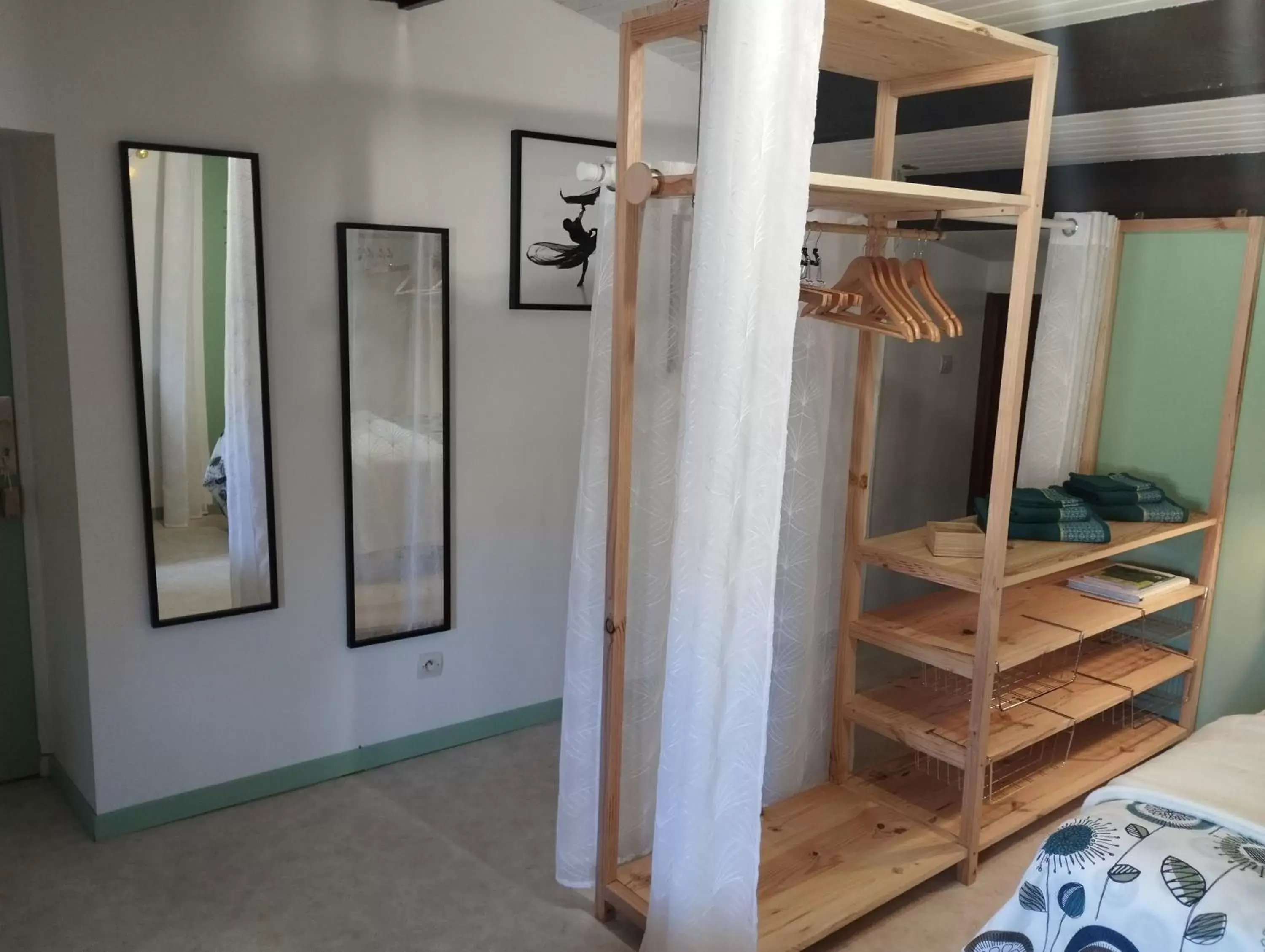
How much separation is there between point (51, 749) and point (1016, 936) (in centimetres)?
274

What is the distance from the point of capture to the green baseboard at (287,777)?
2.73 metres

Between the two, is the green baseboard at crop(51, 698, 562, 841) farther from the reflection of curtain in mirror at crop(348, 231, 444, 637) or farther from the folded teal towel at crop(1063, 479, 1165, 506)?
the folded teal towel at crop(1063, 479, 1165, 506)

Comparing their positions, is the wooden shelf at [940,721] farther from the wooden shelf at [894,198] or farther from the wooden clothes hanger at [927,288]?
the wooden shelf at [894,198]

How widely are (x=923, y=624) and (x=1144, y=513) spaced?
0.98 meters

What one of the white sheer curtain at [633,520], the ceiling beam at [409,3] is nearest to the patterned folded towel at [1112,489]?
the white sheer curtain at [633,520]

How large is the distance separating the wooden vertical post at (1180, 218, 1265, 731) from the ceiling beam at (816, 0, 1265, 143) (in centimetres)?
78

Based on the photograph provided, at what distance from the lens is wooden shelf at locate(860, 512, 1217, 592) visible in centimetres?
256

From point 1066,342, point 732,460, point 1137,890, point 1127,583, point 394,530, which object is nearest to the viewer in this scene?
point 1137,890

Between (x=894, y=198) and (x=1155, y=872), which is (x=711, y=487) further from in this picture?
(x=1155, y=872)

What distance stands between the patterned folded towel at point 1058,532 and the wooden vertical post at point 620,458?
1.24 meters

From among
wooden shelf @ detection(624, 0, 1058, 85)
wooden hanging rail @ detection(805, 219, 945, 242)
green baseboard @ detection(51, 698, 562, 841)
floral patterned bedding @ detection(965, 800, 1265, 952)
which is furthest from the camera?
green baseboard @ detection(51, 698, 562, 841)

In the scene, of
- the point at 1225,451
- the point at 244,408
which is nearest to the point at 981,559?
the point at 1225,451

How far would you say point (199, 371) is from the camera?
2.63 meters

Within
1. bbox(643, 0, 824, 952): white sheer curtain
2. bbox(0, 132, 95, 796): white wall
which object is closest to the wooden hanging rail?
bbox(643, 0, 824, 952): white sheer curtain
